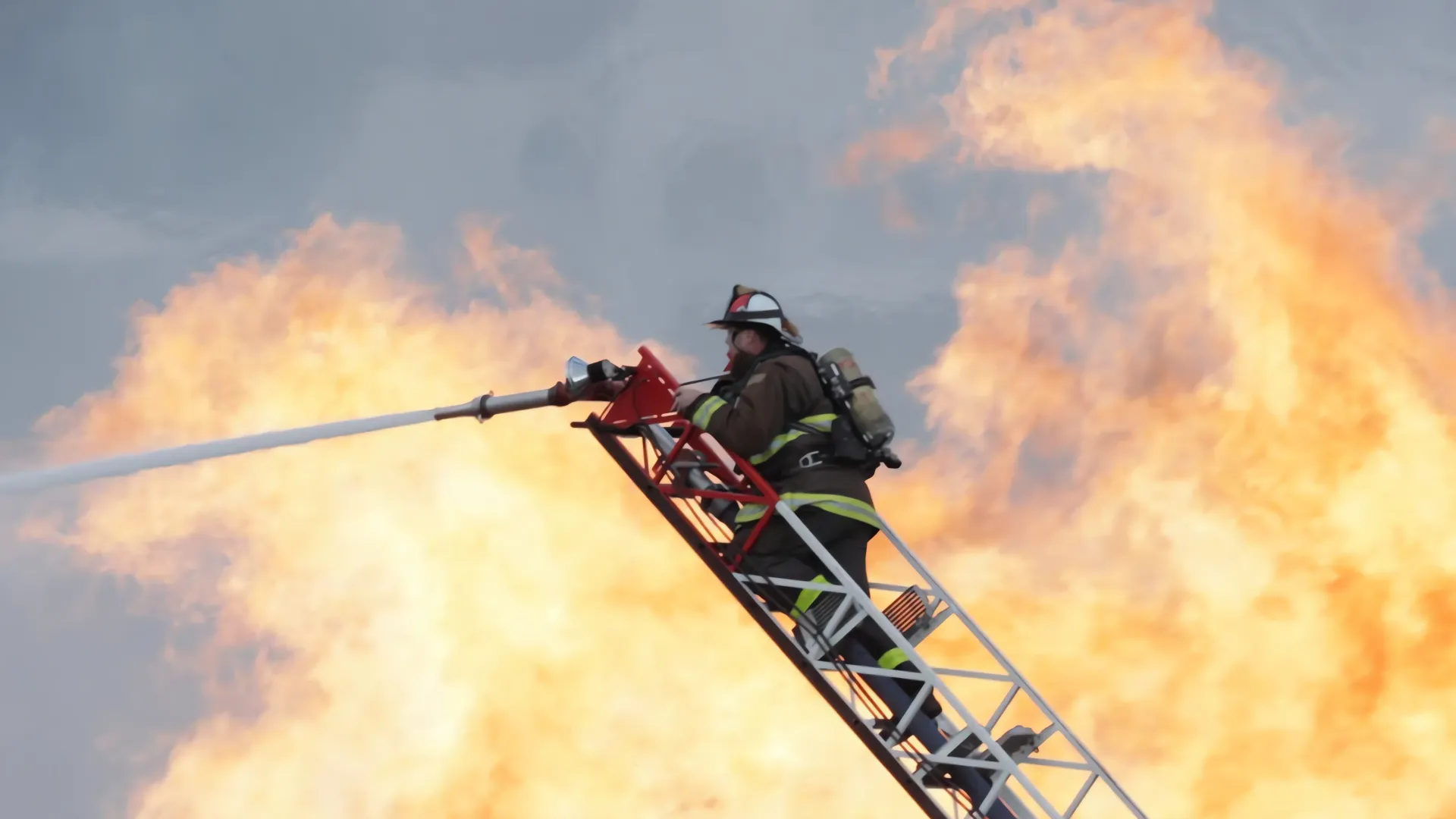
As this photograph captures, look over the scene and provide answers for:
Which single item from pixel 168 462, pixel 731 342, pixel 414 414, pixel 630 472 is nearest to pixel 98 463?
pixel 168 462

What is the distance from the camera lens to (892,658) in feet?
37.5

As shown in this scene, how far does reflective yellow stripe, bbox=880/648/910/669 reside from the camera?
1141 centimetres

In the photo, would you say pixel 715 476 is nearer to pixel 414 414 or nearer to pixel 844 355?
pixel 844 355

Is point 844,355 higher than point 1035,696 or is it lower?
higher

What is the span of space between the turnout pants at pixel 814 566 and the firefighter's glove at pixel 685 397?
1.03 metres

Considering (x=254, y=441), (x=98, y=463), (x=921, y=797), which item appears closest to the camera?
(x=921, y=797)

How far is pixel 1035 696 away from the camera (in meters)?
11.5

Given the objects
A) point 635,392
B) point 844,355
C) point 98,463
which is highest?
point 844,355

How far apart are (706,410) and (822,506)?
1.12 m

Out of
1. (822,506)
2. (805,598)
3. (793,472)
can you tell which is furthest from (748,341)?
(805,598)

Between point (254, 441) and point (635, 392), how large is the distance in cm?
348

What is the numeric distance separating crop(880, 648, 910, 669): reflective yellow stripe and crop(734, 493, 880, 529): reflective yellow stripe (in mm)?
982

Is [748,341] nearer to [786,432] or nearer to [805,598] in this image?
[786,432]

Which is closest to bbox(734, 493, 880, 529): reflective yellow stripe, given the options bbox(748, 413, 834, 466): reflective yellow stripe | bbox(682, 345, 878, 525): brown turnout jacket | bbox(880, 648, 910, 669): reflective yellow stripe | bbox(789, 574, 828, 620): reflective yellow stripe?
bbox(682, 345, 878, 525): brown turnout jacket
